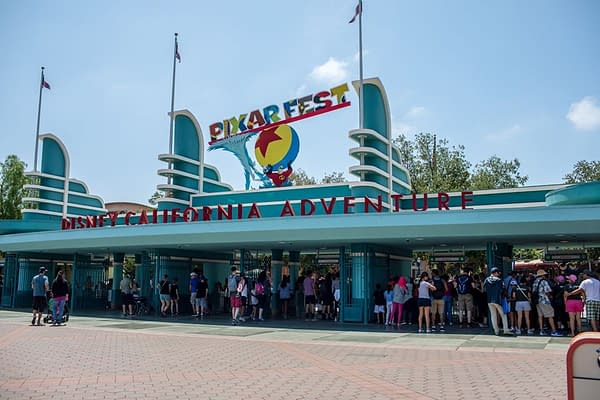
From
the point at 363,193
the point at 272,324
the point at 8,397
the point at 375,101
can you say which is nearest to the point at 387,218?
the point at 363,193

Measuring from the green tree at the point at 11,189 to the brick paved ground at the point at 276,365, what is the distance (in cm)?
3038

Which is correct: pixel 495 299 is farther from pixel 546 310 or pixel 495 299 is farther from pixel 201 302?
pixel 201 302

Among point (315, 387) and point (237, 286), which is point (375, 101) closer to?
point (237, 286)

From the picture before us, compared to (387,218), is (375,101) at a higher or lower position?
higher

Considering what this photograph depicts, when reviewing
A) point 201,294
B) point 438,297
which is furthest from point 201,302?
point 438,297

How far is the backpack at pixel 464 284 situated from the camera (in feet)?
Answer: 54.6

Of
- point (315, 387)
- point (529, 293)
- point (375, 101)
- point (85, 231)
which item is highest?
point (375, 101)

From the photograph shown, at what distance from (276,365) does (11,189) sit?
3920 centimetres

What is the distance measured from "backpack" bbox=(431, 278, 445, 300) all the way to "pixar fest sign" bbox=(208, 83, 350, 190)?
10.2 meters

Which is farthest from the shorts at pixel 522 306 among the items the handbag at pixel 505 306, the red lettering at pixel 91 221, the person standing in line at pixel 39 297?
the red lettering at pixel 91 221

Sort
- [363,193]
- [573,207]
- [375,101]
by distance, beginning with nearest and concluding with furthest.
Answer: [573,207], [363,193], [375,101]

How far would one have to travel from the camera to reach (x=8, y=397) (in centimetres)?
724

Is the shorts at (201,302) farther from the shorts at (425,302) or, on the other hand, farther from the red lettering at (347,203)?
the shorts at (425,302)

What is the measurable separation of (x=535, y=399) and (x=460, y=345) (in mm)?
5481
